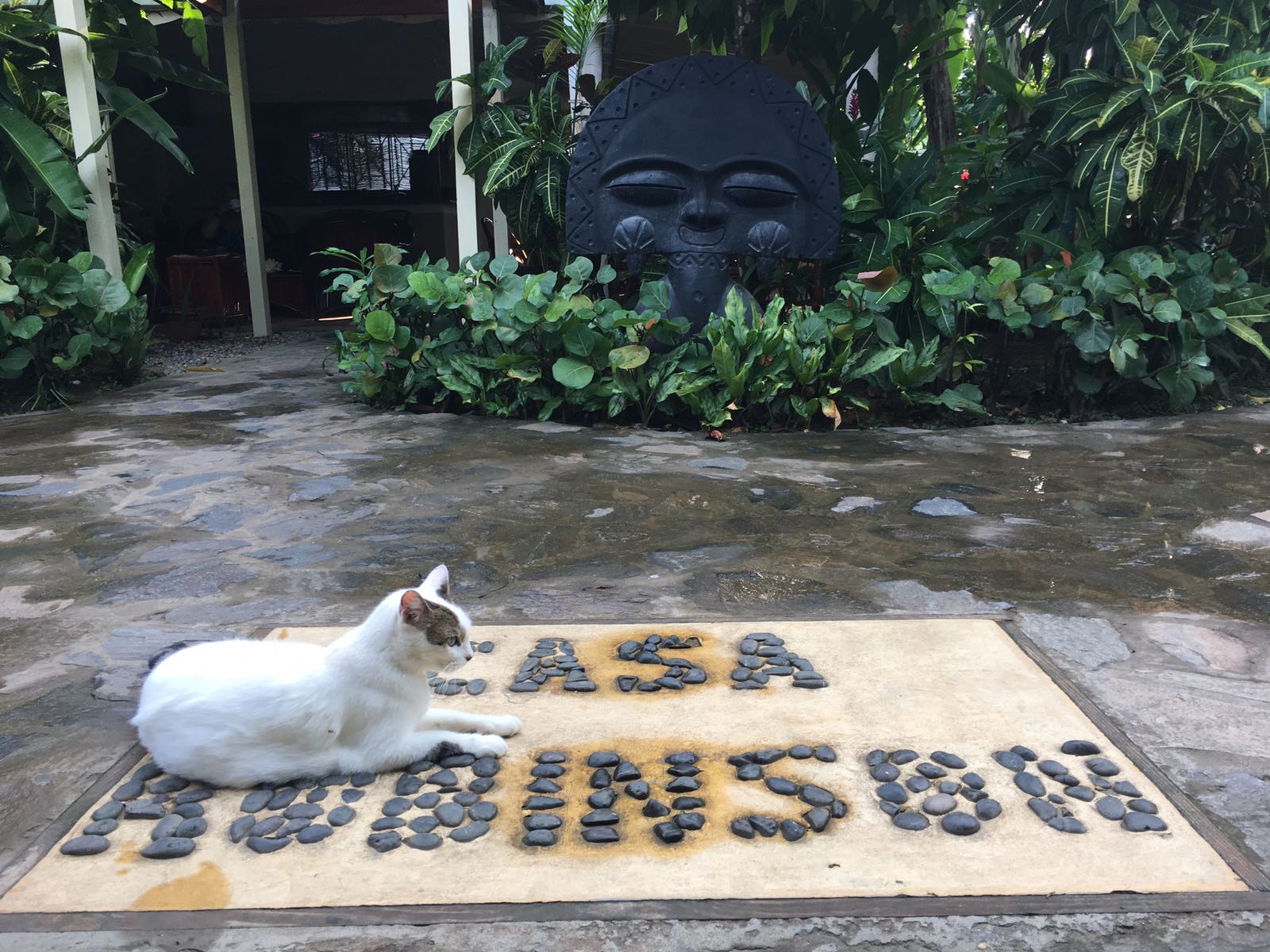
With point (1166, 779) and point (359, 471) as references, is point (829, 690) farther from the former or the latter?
point (359, 471)

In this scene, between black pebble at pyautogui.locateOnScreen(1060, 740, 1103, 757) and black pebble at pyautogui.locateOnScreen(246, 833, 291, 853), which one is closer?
black pebble at pyautogui.locateOnScreen(246, 833, 291, 853)

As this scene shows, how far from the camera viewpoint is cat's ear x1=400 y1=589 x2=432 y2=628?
2127 mm

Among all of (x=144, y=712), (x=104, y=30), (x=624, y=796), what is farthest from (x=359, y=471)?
(x=104, y=30)

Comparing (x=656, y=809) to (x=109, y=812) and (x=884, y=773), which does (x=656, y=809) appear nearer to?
(x=884, y=773)

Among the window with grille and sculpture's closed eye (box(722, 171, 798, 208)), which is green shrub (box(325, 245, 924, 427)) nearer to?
sculpture's closed eye (box(722, 171, 798, 208))

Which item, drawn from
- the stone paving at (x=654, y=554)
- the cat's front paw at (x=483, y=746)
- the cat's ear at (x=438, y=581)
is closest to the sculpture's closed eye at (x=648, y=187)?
the stone paving at (x=654, y=554)

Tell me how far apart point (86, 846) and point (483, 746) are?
0.80 m

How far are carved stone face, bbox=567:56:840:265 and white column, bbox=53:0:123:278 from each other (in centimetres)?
388

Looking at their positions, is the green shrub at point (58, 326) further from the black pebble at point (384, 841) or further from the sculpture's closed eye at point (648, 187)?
the black pebble at point (384, 841)

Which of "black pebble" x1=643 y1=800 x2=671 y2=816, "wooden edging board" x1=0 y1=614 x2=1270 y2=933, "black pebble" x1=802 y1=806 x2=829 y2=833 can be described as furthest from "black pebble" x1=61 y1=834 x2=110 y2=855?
"black pebble" x1=802 y1=806 x2=829 y2=833

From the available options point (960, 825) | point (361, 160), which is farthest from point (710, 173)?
point (361, 160)

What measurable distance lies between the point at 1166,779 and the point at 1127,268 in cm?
498

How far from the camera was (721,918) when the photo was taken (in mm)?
1769

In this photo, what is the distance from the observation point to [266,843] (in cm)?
197
